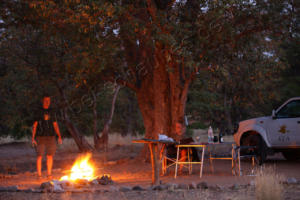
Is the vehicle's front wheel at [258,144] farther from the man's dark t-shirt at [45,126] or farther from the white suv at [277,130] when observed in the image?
the man's dark t-shirt at [45,126]

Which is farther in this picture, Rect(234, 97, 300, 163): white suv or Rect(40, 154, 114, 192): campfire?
Rect(234, 97, 300, 163): white suv

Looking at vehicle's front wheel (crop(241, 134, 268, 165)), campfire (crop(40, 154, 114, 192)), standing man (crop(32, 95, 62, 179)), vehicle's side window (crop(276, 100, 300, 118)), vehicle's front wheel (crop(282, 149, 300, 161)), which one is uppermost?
vehicle's side window (crop(276, 100, 300, 118))

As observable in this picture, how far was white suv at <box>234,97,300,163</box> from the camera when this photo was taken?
11.5m

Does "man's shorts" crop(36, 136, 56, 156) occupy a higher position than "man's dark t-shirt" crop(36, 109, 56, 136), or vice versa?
"man's dark t-shirt" crop(36, 109, 56, 136)

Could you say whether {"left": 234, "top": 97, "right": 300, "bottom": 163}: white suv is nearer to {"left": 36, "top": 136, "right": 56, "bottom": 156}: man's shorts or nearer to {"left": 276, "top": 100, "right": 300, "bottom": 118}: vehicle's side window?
{"left": 276, "top": 100, "right": 300, "bottom": 118}: vehicle's side window

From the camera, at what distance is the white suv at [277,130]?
454 inches

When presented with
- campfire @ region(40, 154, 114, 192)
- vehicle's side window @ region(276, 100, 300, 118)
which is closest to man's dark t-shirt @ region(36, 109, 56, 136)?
campfire @ region(40, 154, 114, 192)


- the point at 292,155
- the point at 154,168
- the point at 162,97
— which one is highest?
the point at 162,97

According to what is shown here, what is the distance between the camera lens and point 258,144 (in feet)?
39.7

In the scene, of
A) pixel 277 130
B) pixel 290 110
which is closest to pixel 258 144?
pixel 277 130

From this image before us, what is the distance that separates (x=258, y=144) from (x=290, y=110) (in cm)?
135

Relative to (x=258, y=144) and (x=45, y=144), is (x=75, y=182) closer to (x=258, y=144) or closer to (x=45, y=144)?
(x=45, y=144)

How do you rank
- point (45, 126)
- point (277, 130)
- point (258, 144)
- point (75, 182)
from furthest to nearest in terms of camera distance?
1. point (258, 144)
2. point (277, 130)
3. point (45, 126)
4. point (75, 182)

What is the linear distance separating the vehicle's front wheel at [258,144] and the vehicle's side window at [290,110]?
0.90m
